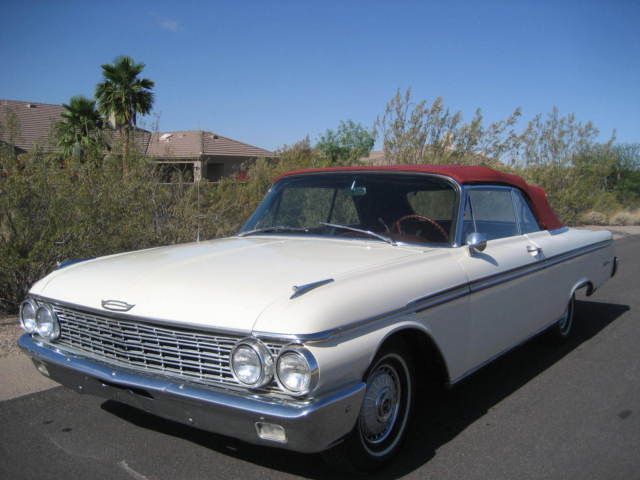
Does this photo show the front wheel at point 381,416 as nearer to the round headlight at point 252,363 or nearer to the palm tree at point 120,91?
the round headlight at point 252,363

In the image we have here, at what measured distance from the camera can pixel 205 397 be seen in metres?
2.49

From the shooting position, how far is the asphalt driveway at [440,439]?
9.59ft

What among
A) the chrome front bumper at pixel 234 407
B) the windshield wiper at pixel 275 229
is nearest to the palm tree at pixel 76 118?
the windshield wiper at pixel 275 229

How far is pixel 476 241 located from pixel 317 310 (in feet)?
4.83

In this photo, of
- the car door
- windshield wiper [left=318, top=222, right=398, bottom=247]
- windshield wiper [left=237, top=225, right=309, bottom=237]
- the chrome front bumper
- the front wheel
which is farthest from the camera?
windshield wiper [left=237, top=225, right=309, bottom=237]

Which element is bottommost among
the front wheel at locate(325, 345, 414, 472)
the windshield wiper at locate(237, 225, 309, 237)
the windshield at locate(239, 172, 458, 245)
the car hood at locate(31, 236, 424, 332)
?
the front wheel at locate(325, 345, 414, 472)

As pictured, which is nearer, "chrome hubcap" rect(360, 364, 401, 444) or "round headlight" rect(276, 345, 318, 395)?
"round headlight" rect(276, 345, 318, 395)

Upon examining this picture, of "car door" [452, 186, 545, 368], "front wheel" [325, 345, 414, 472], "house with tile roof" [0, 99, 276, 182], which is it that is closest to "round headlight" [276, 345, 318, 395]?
"front wheel" [325, 345, 414, 472]

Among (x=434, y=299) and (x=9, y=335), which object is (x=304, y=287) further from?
(x=9, y=335)

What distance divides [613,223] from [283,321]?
23.3 m

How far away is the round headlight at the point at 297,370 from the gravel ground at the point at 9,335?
318cm

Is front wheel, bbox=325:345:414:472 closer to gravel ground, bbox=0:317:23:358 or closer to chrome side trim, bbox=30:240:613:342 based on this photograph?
chrome side trim, bbox=30:240:613:342

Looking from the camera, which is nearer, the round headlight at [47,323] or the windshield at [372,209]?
the round headlight at [47,323]

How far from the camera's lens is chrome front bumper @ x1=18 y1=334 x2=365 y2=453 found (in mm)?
2357
